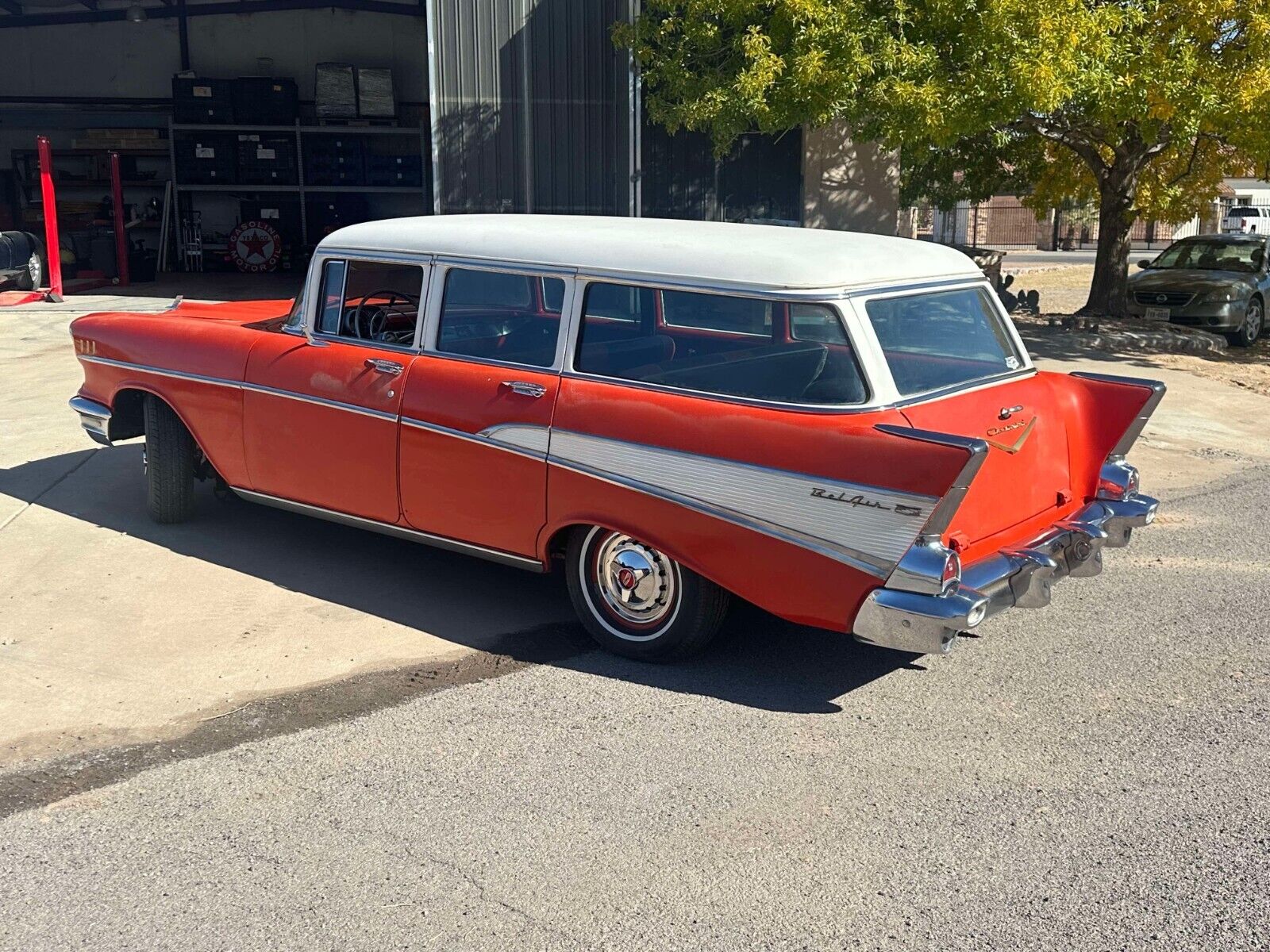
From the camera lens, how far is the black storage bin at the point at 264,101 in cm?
2552

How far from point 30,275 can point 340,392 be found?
16177mm

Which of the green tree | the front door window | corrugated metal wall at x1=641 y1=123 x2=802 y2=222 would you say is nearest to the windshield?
the green tree

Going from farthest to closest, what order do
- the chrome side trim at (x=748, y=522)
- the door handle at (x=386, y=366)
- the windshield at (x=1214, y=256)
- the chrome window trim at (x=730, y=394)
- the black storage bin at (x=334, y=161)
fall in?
the black storage bin at (x=334, y=161) < the windshield at (x=1214, y=256) < the door handle at (x=386, y=366) < the chrome window trim at (x=730, y=394) < the chrome side trim at (x=748, y=522)

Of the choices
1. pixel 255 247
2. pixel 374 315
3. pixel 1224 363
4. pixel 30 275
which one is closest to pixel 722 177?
pixel 1224 363

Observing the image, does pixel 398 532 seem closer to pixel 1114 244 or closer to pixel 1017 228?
pixel 1114 244

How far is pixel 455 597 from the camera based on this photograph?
5.88 metres

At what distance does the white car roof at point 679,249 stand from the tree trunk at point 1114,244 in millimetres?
12552

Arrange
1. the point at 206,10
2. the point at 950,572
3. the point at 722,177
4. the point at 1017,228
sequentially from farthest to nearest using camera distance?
1. the point at 1017,228
2. the point at 206,10
3. the point at 722,177
4. the point at 950,572

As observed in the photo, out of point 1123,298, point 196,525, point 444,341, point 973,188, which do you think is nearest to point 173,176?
point 973,188

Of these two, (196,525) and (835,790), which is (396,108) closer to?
(196,525)

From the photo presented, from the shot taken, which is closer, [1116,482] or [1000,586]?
[1000,586]

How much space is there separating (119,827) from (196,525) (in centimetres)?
335

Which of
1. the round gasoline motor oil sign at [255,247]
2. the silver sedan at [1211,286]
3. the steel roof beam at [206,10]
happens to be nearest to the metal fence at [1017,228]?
the steel roof beam at [206,10]

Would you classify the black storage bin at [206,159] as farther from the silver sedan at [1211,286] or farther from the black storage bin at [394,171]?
the silver sedan at [1211,286]
